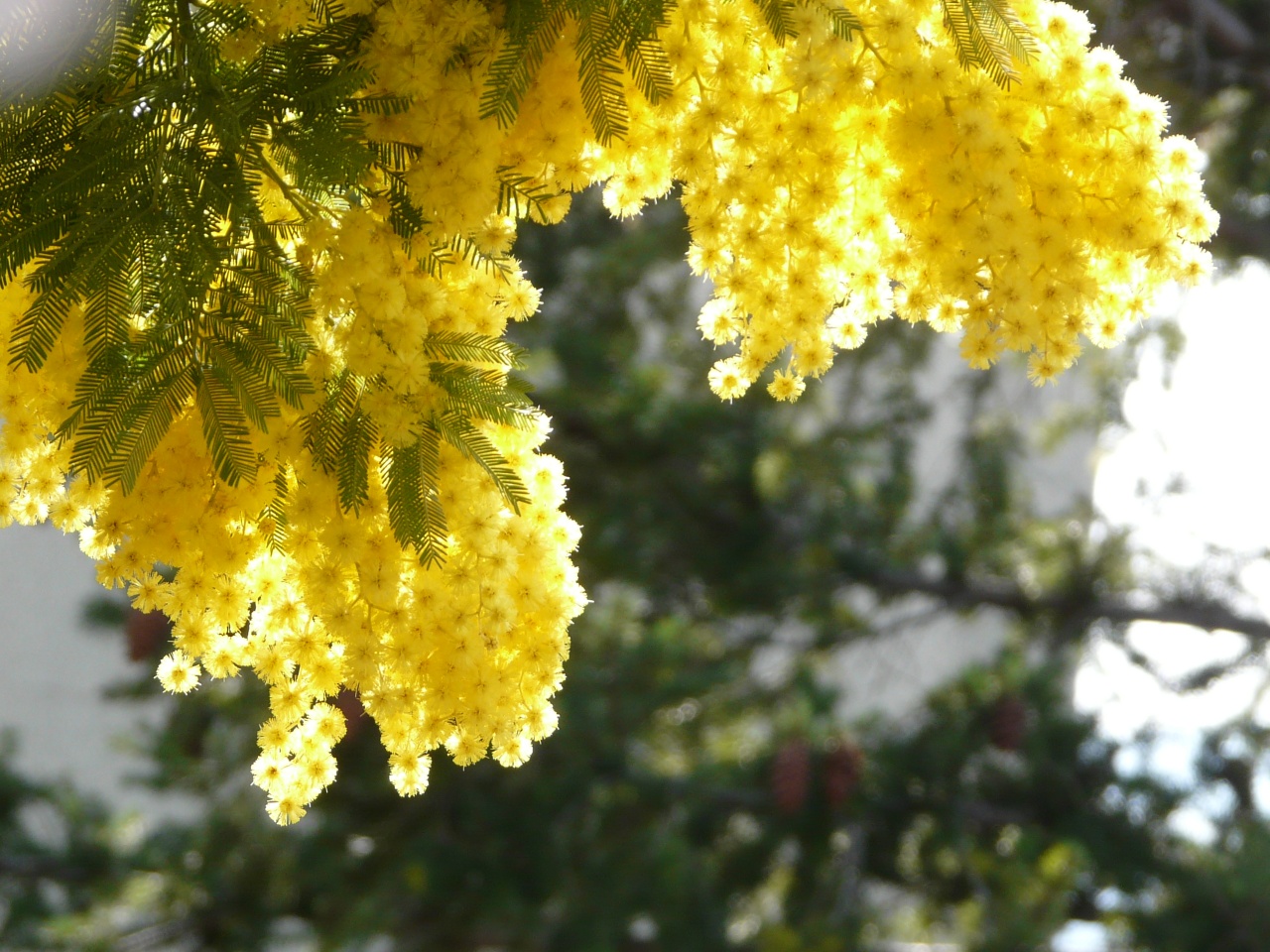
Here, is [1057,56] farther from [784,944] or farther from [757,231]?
[784,944]

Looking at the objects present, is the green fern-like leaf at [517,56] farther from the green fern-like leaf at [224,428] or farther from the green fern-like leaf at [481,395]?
the green fern-like leaf at [224,428]

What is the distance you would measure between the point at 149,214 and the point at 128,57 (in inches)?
8.0

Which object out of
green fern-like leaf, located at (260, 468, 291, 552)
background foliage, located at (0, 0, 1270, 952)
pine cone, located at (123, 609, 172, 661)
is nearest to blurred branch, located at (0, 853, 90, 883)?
background foliage, located at (0, 0, 1270, 952)

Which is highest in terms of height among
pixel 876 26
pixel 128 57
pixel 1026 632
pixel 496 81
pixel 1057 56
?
pixel 1026 632

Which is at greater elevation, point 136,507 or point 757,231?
point 757,231

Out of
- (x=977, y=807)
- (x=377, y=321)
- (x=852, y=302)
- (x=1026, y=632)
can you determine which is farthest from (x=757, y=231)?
(x=1026, y=632)

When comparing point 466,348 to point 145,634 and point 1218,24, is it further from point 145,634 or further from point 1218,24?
point 1218,24

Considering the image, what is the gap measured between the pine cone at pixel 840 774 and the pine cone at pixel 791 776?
119mm

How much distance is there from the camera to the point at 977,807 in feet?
21.2

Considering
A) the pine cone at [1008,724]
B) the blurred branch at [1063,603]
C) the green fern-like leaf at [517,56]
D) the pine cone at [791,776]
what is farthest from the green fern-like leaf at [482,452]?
the pine cone at [1008,724]

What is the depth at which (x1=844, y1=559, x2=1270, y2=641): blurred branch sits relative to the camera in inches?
264

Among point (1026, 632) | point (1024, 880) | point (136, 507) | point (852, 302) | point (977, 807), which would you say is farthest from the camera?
point (1026, 632)

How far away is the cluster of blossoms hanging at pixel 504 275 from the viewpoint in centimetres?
161

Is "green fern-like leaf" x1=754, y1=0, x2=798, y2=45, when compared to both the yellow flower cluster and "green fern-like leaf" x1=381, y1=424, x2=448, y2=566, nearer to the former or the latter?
the yellow flower cluster
